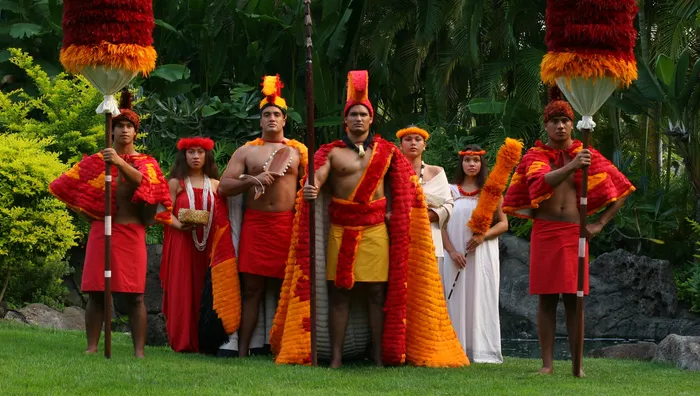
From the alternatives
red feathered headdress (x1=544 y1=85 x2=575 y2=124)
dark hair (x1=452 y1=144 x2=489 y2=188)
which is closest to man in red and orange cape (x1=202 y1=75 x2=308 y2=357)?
dark hair (x1=452 y1=144 x2=489 y2=188)

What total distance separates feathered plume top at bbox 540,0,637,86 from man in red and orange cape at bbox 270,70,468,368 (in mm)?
1501

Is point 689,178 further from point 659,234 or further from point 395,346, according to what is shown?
point 395,346

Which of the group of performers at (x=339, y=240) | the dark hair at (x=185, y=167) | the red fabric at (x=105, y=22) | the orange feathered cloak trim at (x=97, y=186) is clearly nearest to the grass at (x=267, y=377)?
the group of performers at (x=339, y=240)

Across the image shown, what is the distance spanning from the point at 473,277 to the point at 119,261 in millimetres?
3103

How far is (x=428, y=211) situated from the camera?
968 centimetres

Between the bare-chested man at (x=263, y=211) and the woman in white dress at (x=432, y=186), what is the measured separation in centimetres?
92

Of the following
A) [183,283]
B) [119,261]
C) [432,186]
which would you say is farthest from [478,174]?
[119,261]

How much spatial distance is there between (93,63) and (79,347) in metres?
2.37

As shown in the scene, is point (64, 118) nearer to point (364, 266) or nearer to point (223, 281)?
point (223, 281)

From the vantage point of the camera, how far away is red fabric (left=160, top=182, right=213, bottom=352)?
9.81 metres

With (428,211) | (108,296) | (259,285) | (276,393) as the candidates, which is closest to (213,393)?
(276,393)

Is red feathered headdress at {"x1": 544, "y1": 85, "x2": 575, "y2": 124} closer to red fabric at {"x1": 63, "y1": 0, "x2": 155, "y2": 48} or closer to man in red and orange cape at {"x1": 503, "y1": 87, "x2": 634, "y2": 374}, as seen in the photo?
man in red and orange cape at {"x1": 503, "y1": 87, "x2": 634, "y2": 374}

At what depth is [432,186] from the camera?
981cm

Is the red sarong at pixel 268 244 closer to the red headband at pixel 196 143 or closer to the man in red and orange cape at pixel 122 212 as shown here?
the man in red and orange cape at pixel 122 212
